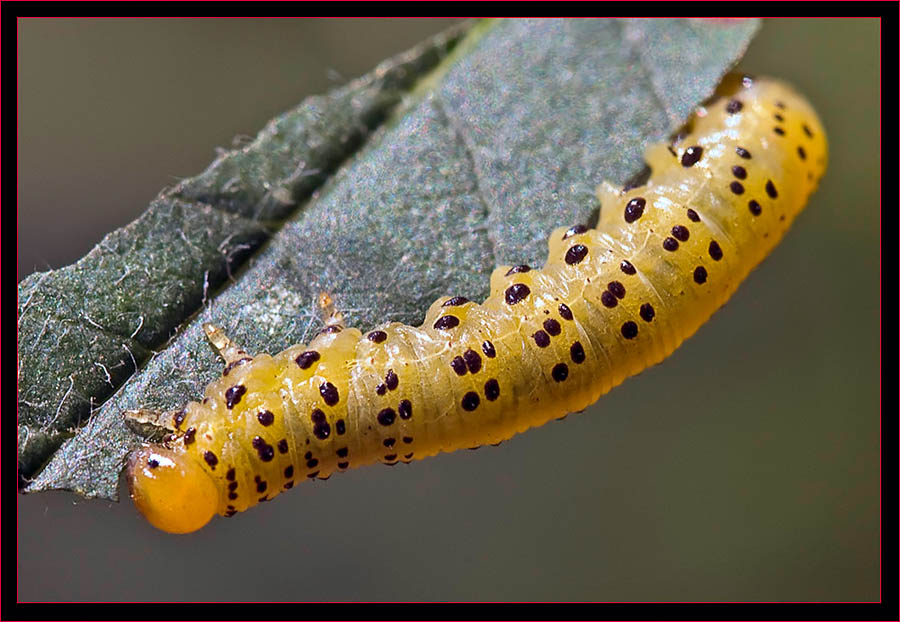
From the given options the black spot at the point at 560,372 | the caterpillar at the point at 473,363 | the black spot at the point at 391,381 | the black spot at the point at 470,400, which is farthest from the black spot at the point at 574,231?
the black spot at the point at 391,381

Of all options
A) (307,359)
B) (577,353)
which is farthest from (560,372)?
(307,359)

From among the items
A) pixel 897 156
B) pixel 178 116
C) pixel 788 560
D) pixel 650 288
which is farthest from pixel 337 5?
pixel 788 560

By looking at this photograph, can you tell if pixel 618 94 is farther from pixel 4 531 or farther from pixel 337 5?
pixel 4 531

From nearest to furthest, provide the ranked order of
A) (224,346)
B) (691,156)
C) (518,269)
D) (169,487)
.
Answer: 1. (169,487)
2. (224,346)
3. (518,269)
4. (691,156)

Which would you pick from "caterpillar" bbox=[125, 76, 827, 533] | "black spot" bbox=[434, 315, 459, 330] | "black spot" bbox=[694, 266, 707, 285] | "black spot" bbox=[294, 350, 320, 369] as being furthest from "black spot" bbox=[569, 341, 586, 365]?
"black spot" bbox=[294, 350, 320, 369]

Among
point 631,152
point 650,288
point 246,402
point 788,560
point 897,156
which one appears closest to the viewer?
point 246,402

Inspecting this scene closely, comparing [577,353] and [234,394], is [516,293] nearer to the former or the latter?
[577,353]
